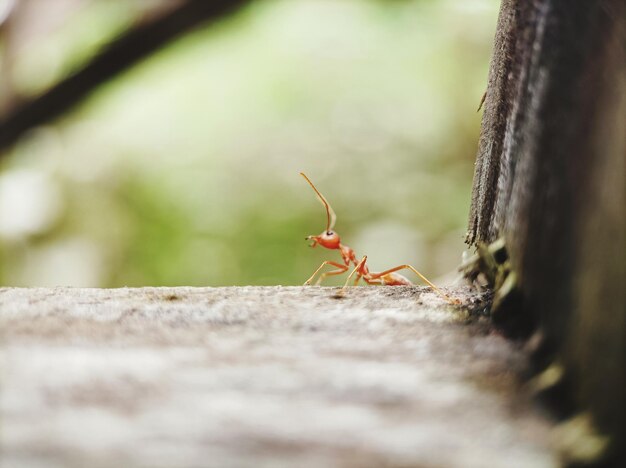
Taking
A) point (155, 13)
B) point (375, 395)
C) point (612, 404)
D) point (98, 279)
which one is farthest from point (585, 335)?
point (98, 279)

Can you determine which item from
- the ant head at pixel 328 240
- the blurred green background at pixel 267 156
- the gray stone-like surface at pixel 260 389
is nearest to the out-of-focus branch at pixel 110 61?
the blurred green background at pixel 267 156

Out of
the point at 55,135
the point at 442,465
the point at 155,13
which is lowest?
the point at 442,465

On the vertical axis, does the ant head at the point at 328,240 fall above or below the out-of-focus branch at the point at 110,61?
below

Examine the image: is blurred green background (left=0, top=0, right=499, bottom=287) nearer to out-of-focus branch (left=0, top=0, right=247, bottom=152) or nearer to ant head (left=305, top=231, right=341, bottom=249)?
out-of-focus branch (left=0, top=0, right=247, bottom=152)

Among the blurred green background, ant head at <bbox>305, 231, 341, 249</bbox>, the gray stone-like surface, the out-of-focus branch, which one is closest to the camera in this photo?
the gray stone-like surface

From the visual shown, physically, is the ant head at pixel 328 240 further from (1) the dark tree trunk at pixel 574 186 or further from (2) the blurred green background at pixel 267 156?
(2) the blurred green background at pixel 267 156

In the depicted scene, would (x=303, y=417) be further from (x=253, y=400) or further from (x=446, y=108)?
(x=446, y=108)

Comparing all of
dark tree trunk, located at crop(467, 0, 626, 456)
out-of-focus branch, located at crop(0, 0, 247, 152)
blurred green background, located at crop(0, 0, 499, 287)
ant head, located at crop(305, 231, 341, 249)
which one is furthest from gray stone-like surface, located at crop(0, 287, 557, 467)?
blurred green background, located at crop(0, 0, 499, 287)
